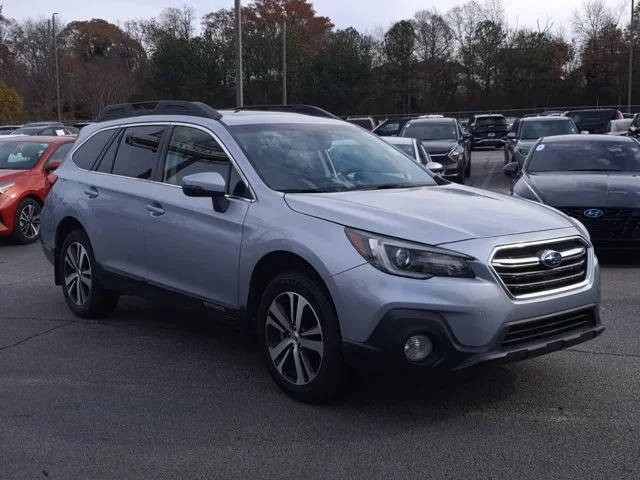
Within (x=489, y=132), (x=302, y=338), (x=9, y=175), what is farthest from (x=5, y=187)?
(x=489, y=132)

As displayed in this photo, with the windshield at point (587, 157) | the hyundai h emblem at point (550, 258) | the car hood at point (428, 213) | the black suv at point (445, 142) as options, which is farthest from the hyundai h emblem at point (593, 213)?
A: the black suv at point (445, 142)

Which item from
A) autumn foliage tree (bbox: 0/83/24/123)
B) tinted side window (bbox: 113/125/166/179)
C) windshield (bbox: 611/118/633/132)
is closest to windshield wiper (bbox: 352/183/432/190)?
tinted side window (bbox: 113/125/166/179)

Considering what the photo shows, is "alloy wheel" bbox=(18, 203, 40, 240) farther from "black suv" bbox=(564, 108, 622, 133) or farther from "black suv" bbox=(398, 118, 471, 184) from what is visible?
"black suv" bbox=(564, 108, 622, 133)

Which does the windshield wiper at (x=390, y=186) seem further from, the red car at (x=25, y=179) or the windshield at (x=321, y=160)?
the red car at (x=25, y=179)

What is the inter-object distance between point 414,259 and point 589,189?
5531 mm

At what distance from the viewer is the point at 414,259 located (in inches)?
169

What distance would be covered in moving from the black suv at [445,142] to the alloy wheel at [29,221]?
9370 millimetres

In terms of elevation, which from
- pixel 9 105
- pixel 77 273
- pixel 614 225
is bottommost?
pixel 77 273

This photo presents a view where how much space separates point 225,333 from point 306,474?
2782 mm

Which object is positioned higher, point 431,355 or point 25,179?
point 25,179

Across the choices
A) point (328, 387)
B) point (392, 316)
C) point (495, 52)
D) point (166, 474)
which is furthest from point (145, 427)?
point (495, 52)

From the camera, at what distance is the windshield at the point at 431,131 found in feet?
67.4

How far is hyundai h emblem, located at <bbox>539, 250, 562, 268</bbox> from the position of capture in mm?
4504

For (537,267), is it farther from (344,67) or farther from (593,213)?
(344,67)
